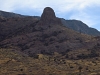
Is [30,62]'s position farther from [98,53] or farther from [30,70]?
[98,53]

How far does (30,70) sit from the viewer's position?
125 m

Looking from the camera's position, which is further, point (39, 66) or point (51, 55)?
point (51, 55)

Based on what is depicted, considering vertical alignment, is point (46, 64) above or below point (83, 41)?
below

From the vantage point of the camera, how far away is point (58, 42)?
190625mm

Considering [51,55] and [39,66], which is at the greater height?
[51,55]

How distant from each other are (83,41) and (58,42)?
750 inches

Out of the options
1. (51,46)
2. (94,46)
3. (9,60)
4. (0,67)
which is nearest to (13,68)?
(0,67)

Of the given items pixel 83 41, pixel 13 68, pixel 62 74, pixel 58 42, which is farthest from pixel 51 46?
pixel 62 74

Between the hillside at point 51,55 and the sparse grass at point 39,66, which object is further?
the hillside at point 51,55

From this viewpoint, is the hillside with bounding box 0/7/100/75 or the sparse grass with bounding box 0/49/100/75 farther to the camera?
the hillside with bounding box 0/7/100/75

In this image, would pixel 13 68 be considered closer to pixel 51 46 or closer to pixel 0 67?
pixel 0 67

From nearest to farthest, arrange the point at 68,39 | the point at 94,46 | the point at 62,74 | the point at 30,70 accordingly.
Answer: the point at 62,74, the point at 30,70, the point at 94,46, the point at 68,39

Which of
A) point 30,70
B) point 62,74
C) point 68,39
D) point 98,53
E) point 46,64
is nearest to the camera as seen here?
point 62,74

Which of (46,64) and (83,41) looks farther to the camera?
(83,41)
